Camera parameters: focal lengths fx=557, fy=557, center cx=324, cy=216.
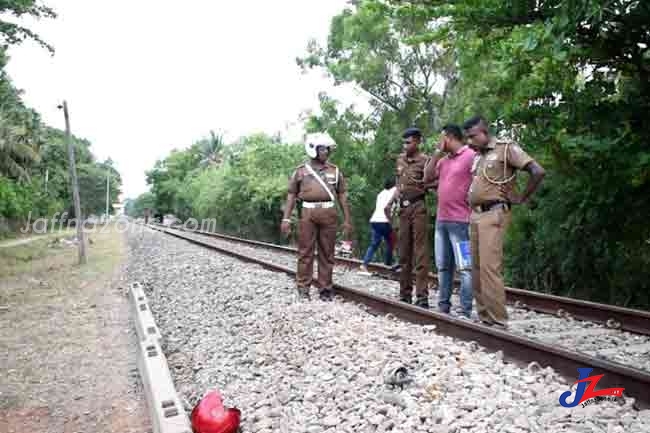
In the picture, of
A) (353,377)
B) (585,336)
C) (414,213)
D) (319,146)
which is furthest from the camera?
(319,146)

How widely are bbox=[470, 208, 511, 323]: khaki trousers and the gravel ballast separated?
1.88ft

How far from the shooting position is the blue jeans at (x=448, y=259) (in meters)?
5.54

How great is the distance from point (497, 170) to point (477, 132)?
37cm

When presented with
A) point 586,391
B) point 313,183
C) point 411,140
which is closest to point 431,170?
point 411,140

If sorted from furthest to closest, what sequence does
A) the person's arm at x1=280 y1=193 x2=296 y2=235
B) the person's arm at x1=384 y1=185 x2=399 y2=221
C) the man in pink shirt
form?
the person's arm at x1=280 y1=193 x2=296 y2=235
the person's arm at x1=384 y1=185 x2=399 y2=221
the man in pink shirt

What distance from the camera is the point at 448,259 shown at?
582 cm

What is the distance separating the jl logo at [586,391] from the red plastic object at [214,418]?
6.03ft

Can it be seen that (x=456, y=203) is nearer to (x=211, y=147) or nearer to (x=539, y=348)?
(x=539, y=348)

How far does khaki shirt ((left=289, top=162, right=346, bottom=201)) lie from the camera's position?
659 cm

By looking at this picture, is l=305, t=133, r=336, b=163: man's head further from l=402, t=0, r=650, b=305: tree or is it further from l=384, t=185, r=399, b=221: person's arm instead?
l=402, t=0, r=650, b=305: tree

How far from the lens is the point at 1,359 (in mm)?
5719

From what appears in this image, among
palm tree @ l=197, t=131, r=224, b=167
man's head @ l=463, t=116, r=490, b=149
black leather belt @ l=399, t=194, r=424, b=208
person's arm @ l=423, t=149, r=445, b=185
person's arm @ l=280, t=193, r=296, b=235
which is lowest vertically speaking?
person's arm @ l=280, t=193, r=296, b=235

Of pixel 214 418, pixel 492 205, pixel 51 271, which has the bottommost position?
pixel 51 271

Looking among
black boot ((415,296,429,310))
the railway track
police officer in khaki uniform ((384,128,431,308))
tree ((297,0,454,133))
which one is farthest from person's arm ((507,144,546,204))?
tree ((297,0,454,133))
